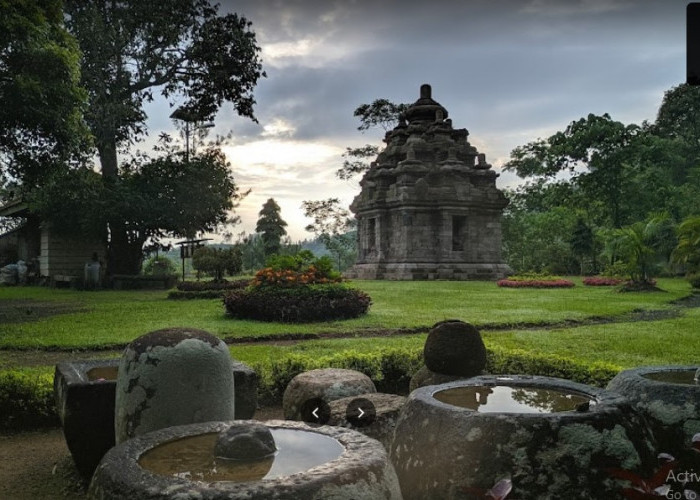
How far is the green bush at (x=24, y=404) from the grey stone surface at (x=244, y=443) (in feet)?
16.0

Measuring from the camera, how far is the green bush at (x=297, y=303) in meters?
15.0

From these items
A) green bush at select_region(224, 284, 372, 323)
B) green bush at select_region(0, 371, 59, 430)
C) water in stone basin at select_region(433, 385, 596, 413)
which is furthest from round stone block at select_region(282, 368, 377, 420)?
green bush at select_region(224, 284, 372, 323)

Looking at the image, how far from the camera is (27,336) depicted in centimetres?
1284

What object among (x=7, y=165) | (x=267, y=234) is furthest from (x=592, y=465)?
(x=267, y=234)

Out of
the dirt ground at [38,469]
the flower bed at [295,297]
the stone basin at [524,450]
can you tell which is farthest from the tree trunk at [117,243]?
the stone basin at [524,450]

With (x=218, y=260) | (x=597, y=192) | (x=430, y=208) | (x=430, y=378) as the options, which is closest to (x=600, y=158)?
(x=597, y=192)

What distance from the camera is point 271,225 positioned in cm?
5616

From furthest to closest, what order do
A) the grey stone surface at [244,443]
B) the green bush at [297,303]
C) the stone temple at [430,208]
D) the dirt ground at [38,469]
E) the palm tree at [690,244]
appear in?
the stone temple at [430,208], the palm tree at [690,244], the green bush at [297,303], the dirt ground at [38,469], the grey stone surface at [244,443]

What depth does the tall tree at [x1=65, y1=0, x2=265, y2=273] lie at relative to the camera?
1021 inches

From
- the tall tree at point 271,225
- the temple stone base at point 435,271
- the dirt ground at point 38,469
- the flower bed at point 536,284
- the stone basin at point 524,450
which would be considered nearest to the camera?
the stone basin at point 524,450

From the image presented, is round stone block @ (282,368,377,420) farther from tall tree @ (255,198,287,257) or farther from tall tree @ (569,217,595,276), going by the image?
tall tree @ (255,198,287,257)

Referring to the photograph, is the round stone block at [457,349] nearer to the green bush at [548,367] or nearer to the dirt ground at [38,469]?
the green bush at [548,367]

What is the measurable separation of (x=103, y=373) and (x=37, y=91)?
12697 millimetres

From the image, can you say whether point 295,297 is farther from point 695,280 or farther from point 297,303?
point 695,280
